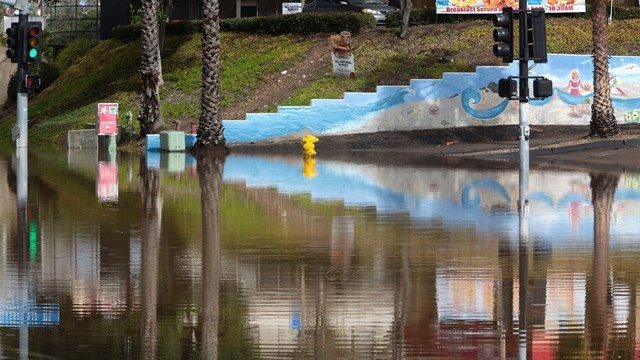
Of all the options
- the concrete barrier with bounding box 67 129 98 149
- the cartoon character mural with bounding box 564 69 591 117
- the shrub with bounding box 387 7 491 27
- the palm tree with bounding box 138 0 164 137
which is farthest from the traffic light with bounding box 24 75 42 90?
the shrub with bounding box 387 7 491 27

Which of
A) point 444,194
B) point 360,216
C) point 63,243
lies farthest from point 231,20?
point 63,243

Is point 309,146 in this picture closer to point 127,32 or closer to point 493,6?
point 493,6

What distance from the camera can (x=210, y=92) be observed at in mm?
38281

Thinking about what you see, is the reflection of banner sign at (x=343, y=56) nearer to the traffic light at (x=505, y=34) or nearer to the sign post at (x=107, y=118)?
the sign post at (x=107, y=118)

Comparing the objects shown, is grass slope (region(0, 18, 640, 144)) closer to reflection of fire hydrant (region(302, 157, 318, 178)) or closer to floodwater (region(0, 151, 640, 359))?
reflection of fire hydrant (region(302, 157, 318, 178))

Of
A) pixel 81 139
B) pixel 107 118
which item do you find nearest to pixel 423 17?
pixel 107 118

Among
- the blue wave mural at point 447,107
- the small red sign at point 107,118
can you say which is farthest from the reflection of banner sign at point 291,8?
the small red sign at point 107,118

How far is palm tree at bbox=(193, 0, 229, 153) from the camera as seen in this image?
37844mm

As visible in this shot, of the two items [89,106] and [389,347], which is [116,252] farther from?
[89,106]

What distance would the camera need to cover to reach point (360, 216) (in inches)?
839

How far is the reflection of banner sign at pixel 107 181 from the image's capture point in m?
24.9

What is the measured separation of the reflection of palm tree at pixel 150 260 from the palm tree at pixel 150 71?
1293 cm

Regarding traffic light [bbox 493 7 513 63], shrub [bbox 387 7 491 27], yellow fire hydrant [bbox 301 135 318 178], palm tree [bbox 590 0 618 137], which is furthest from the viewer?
shrub [bbox 387 7 491 27]

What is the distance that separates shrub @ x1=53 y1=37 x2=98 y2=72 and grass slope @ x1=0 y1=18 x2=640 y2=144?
10.2 m
